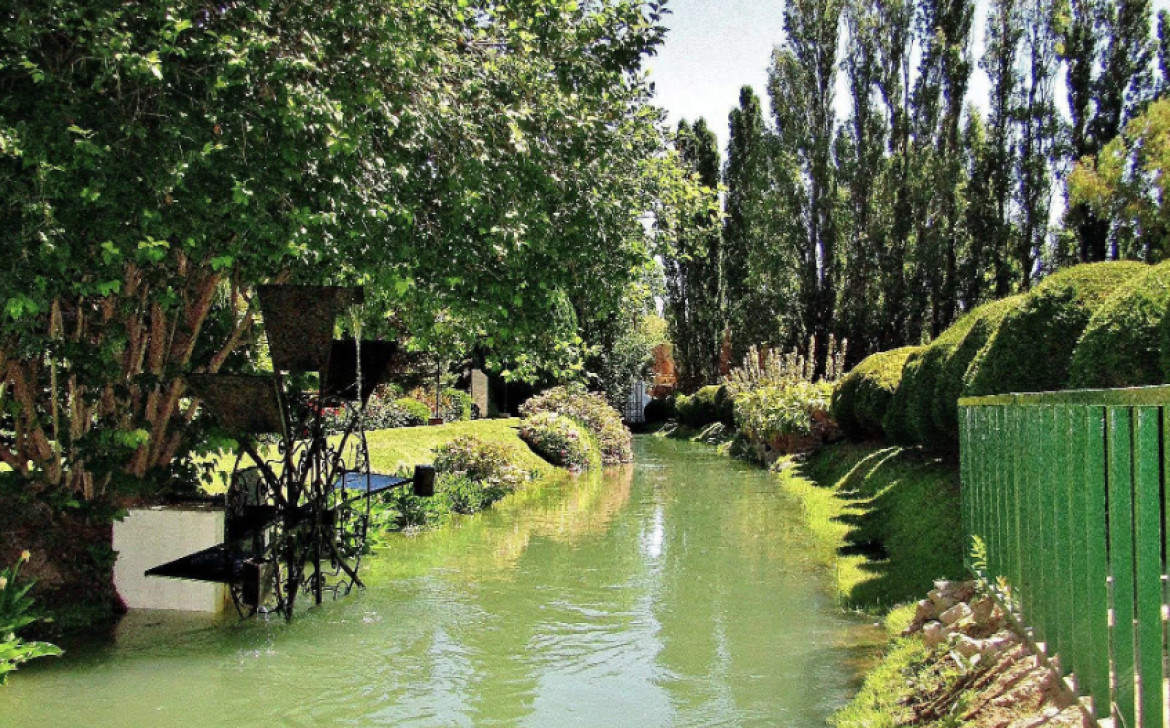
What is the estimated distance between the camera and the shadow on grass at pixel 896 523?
8.70m

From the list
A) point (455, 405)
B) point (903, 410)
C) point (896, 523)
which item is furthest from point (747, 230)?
point (896, 523)

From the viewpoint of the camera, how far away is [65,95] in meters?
5.94

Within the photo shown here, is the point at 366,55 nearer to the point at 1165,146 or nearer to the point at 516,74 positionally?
the point at 516,74

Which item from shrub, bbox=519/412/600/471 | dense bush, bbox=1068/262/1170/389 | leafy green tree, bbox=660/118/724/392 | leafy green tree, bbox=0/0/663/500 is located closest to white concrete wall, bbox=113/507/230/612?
leafy green tree, bbox=0/0/663/500

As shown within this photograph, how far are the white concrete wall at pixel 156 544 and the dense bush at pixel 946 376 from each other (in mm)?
7829

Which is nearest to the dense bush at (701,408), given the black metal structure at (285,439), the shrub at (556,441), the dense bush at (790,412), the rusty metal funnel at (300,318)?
the dense bush at (790,412)

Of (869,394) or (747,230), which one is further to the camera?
(747,230)

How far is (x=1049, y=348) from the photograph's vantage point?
8.88 m

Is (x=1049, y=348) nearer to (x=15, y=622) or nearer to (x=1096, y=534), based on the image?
(x=1096, y=534)

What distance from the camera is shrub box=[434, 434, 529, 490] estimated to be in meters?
16.9

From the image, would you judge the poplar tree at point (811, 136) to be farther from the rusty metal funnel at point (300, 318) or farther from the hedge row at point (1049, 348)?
the rusty metal funnel at point (300, 318)

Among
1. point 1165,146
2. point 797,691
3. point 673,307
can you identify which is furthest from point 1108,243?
point 797,691

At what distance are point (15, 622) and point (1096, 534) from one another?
6.36 meters

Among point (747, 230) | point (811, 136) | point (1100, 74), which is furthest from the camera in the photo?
point (747, 230)
